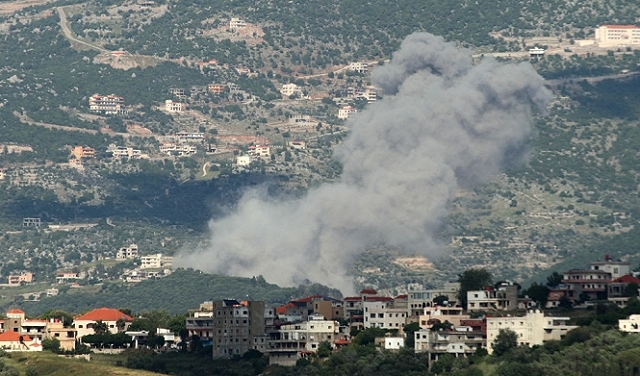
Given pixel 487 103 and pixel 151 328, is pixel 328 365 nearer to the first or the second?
pixel 151 328

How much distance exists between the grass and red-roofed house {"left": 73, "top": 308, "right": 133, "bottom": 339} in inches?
535

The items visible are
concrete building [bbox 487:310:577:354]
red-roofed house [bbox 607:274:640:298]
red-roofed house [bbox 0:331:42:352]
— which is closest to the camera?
concrete building [bbox 487:310:577:354]

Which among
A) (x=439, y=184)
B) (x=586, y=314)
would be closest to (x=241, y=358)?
(x=586, y=314)

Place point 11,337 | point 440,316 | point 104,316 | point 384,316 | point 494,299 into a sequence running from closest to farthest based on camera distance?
point 440,316
point 494,299
point 11,337
point 384,316
point 104,316

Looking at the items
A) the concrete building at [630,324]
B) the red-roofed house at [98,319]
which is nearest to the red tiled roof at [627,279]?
the concrete building at [630,324]

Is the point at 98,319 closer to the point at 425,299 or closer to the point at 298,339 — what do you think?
the point at 298,339

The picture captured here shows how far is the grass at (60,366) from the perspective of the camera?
135375 millimetres

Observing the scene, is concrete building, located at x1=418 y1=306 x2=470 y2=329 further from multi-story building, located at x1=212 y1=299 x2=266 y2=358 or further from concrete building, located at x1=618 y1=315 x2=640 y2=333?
concrete building, located at x1=618 y1=315 x2=640 y2=333

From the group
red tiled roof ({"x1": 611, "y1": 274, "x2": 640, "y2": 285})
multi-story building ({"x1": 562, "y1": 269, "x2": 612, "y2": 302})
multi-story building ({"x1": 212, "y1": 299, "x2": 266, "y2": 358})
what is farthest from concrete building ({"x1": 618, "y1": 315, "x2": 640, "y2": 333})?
multi-story building ({"x1": 212, "y1": 299, "x2": 266, "y2": 358})

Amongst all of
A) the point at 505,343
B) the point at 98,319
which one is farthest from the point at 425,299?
the point at 98,319

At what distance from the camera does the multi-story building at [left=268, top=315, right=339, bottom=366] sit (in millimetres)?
144625

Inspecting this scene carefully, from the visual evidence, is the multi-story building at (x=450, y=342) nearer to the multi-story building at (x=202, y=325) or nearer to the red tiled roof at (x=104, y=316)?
the multi-story building at (x=202, y=325)

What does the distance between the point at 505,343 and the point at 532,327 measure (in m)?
2.12

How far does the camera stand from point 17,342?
14675 centimetres
